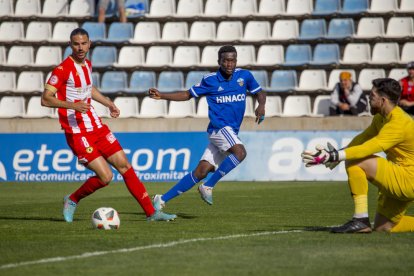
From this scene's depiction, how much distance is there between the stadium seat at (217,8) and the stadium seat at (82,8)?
10.4 feet

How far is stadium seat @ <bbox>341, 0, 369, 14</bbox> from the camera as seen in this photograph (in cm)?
2469

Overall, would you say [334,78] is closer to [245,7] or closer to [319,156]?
[245,7]

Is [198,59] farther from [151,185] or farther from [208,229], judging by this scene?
[208,229]

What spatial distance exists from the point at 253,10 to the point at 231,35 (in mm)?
1042

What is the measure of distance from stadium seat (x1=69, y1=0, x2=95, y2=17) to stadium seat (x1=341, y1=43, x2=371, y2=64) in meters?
6.96

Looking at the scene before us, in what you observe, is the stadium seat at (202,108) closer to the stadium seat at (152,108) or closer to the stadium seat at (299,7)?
the stadium seat at (152,108)

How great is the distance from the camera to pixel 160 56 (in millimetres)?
24391

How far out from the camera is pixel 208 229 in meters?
10.3

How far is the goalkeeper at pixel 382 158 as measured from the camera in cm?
907

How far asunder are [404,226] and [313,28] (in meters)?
15.0

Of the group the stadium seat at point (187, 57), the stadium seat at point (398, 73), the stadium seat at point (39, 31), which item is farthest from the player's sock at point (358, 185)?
the stadium seat at point (39, 31)

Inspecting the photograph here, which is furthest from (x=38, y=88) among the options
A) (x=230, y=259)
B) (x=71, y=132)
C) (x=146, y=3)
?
(x=230, y=259)

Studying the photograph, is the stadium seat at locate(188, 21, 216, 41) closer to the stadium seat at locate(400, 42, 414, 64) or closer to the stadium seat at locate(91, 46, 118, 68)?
the stadium seat at locate(91, 46, 118, 68)

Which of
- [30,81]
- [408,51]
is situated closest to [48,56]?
[30,81]
